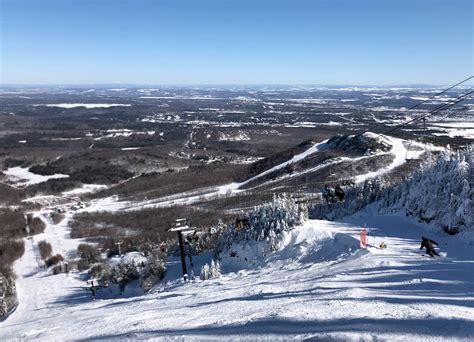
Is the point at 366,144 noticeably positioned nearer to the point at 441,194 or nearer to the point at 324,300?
the point at 441,194

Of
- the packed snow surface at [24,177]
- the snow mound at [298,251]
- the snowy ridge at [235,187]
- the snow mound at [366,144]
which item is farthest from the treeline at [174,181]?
the snow mound at [298,251]

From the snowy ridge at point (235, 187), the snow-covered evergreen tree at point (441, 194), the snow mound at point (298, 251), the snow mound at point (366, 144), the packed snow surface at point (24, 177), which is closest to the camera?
the snow mound at point (298, 251)

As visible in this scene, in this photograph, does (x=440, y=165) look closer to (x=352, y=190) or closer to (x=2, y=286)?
(x=352, y=190)

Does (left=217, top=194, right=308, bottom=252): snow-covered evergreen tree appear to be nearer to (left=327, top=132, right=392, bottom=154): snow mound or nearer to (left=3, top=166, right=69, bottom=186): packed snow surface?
(left=327, top=132, right=392, bottom=154): snow mound

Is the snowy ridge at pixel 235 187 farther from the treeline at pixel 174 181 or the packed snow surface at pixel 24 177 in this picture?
the packed snow surface at pixel 24 177

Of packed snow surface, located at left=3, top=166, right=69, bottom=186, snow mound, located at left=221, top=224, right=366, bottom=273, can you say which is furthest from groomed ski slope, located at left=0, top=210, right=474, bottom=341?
packed snow surface, located at left=3, top=166, right=69, bottom=186

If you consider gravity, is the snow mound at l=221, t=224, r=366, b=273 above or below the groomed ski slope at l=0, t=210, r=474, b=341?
below

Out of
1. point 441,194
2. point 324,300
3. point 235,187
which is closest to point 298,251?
point 441,194
